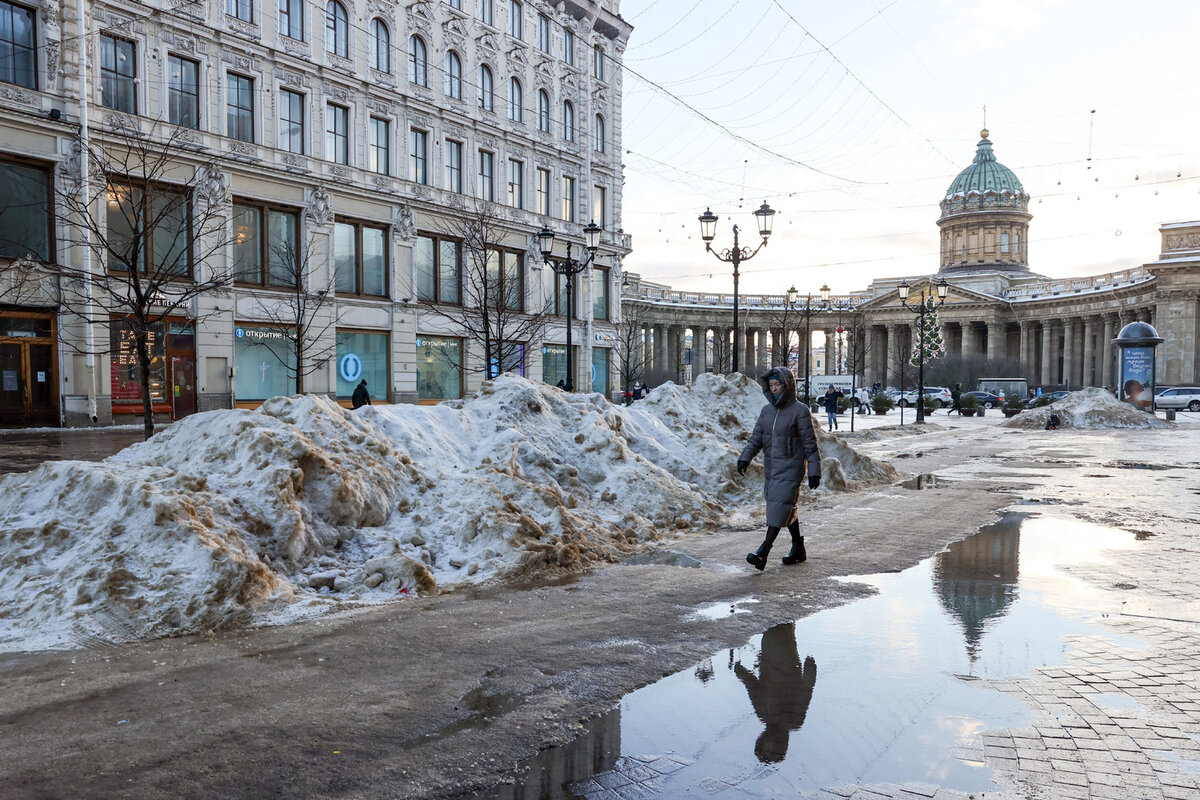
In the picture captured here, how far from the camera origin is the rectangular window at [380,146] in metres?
33.2

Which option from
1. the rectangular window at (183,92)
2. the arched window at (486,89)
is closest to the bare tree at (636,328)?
the arched window at (486,89)

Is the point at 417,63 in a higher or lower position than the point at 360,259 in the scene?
higher

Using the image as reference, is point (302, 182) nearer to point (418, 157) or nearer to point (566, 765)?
point (418, 157)

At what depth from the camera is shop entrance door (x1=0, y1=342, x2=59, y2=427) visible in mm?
23062

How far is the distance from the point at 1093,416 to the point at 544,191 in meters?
27.0

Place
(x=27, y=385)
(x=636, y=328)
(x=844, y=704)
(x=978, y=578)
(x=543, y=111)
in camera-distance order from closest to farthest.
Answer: (x=844, y=704)
(x=978, y=578)
(x=27, y=385)
(x=543, y=111)
(x=636, y=328)

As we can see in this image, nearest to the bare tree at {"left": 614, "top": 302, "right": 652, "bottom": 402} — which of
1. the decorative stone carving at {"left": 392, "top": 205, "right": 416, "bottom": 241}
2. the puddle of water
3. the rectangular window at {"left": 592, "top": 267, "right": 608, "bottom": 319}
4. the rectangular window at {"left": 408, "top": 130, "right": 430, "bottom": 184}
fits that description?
the rectangular window at {"left": 592, "top": 267, "right": 608, "bottom": 319}

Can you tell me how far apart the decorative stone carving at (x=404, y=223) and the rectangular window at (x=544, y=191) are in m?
8.76

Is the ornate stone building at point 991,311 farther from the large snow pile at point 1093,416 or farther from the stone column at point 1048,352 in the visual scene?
the large snow pile at point 1093,416

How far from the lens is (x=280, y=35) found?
2961 centimetres

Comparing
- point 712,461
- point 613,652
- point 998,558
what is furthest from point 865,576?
point 712,461

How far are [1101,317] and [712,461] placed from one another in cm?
8609

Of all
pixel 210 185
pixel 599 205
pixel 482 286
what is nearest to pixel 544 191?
pixel 599 205

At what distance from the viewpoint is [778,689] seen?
4.92 meters
